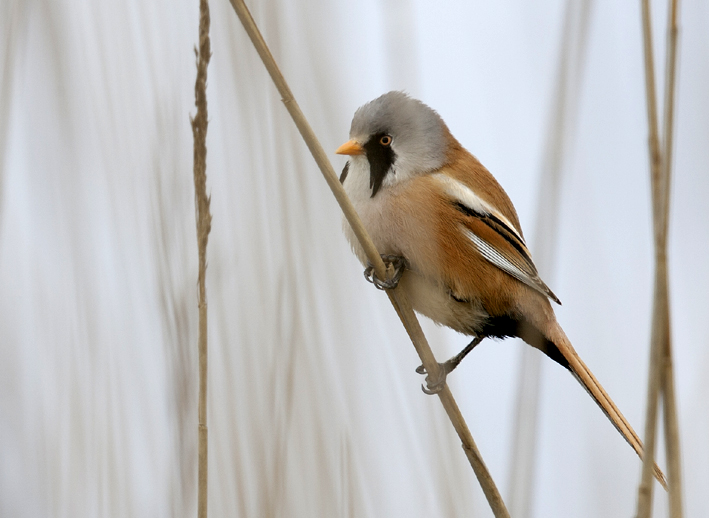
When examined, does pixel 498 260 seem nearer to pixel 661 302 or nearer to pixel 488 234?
pixel 488 234

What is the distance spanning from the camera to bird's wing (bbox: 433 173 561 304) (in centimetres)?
213

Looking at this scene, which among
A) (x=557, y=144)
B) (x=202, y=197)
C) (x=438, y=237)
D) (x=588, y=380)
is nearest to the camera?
(x=202, y=197)

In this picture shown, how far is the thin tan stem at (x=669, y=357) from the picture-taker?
39.0 inches

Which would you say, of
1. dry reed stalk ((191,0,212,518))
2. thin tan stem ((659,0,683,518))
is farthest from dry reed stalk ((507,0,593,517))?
dry reed stalk ((191,0,212,518))

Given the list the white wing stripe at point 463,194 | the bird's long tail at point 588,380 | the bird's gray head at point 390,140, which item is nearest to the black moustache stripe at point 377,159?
the bird's gray head at point 390,140

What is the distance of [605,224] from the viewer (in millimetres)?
2172

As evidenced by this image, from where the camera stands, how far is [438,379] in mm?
1489

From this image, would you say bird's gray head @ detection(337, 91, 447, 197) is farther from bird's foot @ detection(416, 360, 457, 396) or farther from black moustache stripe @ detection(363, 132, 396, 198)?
bird's foot @ detection(416, 360, 457, 396)

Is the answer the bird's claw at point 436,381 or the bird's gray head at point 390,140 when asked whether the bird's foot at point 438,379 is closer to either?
the bird's claw at point 436,381

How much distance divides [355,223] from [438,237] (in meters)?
0.73

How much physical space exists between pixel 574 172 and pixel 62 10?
1.54 m

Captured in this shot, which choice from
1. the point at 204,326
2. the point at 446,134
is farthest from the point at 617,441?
the point at 204,326

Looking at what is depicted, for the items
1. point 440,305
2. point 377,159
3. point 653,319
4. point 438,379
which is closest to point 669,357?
point 653,319

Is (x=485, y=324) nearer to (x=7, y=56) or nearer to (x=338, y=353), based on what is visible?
(x=338, y=353)
